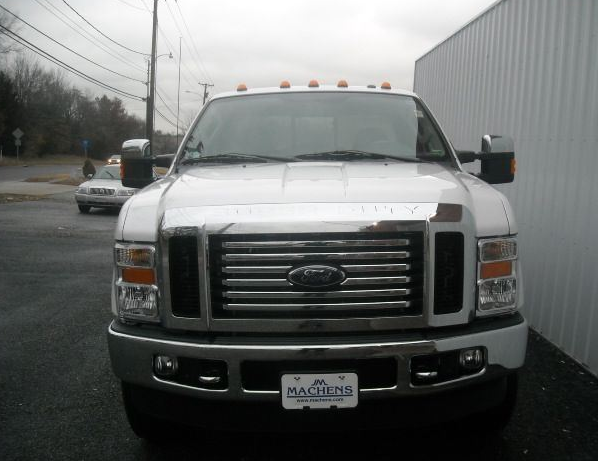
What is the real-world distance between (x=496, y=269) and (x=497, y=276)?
0.03 m

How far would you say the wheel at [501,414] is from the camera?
304 centimetres

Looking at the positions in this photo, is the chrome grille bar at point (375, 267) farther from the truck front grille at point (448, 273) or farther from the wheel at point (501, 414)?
the wheel at point (501, 414)

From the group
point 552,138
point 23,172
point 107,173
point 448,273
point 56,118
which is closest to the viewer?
point 448,273

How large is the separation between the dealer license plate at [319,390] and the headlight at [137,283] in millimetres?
678

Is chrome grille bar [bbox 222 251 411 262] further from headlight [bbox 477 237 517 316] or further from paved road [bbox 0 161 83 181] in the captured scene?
paved road [bbox 0 161 83 181]

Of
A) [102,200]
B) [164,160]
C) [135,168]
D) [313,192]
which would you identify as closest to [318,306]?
[313,192]

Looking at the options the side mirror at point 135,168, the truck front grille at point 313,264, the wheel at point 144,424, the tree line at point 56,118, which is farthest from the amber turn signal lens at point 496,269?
the tree line at point 56,118

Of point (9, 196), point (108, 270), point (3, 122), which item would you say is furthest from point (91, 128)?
point (108, 270)

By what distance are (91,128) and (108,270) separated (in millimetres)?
83636

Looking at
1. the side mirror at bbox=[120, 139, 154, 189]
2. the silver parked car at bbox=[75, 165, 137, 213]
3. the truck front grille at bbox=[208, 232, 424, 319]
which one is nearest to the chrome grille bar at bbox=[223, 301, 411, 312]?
the truck front grille at bbox=[208, 232, 424, 319]

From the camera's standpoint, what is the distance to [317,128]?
4117 mm

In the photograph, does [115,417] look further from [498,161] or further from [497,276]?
[498,161]

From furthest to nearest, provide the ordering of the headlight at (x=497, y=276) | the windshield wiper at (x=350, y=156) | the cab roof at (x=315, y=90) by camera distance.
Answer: the cab roof at (x=315, y=90) < the windshield wiper at (x=350, y=156) < the headlight at (x=497, y=276)

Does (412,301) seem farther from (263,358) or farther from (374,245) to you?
(263,358)
